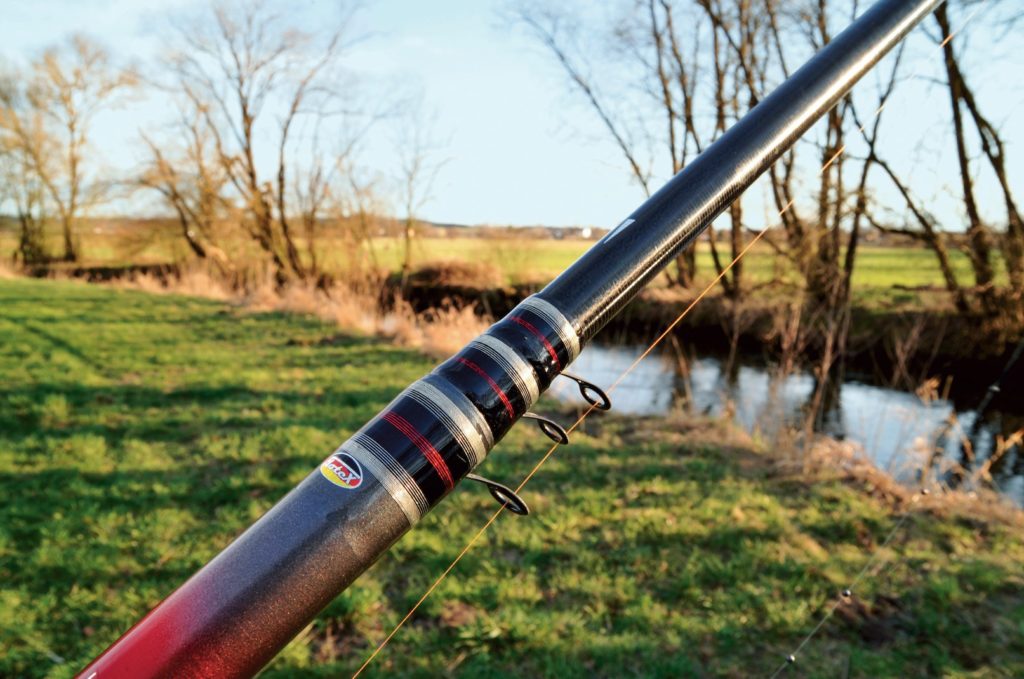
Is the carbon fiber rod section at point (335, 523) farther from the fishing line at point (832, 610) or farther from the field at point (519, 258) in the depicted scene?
the field at point (519, 258)

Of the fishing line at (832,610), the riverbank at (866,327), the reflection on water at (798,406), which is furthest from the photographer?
the riverbank at (866,327)

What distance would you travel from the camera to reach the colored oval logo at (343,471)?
83 centimetres

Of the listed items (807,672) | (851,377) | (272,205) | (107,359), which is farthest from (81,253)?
(807,672)

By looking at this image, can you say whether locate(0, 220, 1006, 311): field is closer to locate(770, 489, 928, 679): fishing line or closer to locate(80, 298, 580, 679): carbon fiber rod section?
locate(770, 489, 928, 679): fishing line

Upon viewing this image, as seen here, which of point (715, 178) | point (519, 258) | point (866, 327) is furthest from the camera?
point (519, 258)

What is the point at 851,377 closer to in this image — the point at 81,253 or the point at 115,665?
the point at 115,665

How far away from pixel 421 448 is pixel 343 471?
0.11 meters

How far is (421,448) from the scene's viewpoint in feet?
2.85

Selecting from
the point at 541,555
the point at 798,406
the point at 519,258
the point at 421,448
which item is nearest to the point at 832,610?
the point at 541,555

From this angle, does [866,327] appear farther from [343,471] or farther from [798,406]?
[343,471]

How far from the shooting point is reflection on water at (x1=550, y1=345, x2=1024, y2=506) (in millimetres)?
7496

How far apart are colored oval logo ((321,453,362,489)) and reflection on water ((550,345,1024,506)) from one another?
6533 millimetres

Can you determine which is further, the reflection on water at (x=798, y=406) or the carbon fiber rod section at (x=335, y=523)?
the reflection on water at (x=798, y=406)

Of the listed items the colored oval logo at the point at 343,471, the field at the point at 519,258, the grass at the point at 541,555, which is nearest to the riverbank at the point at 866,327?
the field at the point at 519,258
